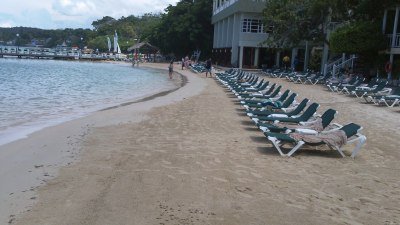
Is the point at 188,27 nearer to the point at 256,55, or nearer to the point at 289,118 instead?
the point at 256,55

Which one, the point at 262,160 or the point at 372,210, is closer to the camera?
the point at 372,210

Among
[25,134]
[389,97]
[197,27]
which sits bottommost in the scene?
[25,134]

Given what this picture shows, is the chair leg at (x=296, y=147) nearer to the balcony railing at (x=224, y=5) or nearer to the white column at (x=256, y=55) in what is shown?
the white column at (x=256, y=55)

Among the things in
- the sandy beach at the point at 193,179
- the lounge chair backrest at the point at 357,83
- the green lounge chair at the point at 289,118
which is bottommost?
the sandy beach at the point at 193,179

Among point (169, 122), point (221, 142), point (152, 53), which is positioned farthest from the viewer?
point (152, 53)

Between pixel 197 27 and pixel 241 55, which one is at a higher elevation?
pixel 197 27

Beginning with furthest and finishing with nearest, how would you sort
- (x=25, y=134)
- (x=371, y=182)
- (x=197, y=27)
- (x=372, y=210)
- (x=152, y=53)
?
(x=152, y=53), (x=197, y=27), (x=25, y=134), (x=371, y=182), (x=372, y=210)

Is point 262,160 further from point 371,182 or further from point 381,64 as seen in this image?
point 381,64

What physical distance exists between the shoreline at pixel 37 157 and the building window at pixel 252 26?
32.3 m

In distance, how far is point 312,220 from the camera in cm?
494

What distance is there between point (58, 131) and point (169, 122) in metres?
2.87

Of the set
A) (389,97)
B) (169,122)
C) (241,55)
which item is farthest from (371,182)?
(241,55)

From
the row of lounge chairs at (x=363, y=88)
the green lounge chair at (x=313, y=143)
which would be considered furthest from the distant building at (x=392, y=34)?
the green lounge chair at (x=313, y=143)

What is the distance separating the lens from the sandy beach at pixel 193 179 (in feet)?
16.5
